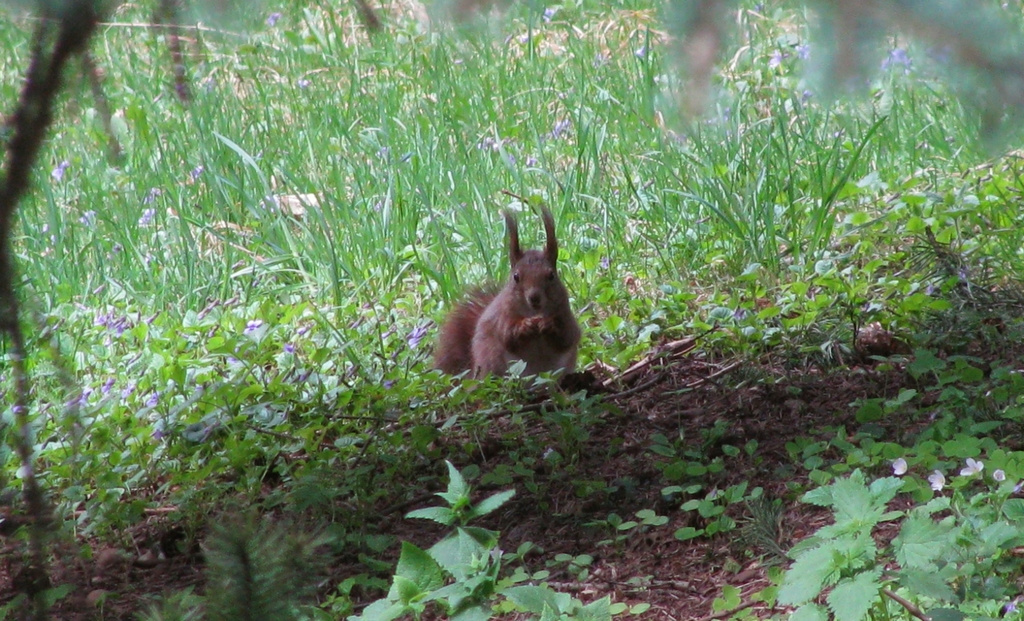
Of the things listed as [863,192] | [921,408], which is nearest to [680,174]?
[863,192]

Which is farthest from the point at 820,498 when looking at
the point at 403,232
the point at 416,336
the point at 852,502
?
the point at 403,232

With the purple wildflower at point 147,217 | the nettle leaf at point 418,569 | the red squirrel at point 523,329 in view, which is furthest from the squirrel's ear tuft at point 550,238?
the purple wildflower at point 147,217

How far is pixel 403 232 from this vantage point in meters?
4.42

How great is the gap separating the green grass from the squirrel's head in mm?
199

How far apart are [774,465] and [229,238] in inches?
106

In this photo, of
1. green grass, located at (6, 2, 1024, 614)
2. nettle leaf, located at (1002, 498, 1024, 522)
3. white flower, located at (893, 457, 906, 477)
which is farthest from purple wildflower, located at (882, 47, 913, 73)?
green grass, located at (6, 2, 1024, 614)

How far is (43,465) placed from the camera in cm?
315

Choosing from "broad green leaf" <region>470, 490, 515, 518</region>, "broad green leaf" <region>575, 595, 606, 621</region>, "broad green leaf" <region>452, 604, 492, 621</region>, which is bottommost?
"broad green leaf" <region>575, 595, 606, 621</region>

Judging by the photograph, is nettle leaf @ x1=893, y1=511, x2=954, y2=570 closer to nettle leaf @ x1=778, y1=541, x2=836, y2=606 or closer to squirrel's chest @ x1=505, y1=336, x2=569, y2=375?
nettle leaf @ x1=778, y1=541, x2=836, y2=606

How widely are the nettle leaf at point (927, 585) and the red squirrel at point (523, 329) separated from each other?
1.89 m

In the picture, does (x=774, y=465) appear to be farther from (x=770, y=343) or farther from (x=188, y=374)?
(x=188, y=374)

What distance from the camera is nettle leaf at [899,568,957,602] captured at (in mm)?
1660

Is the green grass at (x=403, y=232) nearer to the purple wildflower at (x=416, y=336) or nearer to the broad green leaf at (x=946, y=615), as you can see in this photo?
the purple wildflower at (x=416, y=336)

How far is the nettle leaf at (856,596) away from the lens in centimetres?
163
